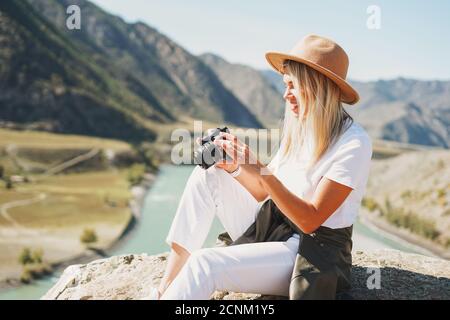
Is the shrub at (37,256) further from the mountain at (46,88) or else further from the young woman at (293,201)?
the mountain at (46,88)

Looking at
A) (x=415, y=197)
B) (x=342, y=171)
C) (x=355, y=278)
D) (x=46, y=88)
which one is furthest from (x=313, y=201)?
(x=46, y=88)

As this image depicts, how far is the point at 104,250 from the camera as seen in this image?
38031 mm

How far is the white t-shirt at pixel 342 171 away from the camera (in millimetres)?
2857

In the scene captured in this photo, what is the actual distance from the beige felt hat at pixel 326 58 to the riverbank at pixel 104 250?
3165cm

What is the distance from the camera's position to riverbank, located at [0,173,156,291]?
31644 mm

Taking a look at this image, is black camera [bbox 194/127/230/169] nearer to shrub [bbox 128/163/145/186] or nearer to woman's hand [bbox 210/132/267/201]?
woman's hand [bbox 210/132/267/201]

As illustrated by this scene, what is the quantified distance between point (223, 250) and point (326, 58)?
4.34 ft

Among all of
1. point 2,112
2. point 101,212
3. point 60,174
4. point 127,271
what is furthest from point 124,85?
point 127,271

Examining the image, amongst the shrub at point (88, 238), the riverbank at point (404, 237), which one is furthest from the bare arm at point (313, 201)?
the riverbank at point (404, 237)

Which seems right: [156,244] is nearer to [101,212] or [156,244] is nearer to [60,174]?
[101,212]

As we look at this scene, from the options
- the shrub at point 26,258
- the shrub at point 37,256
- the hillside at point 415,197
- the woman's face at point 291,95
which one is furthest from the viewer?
the hillside at point 415,197

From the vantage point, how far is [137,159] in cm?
8106

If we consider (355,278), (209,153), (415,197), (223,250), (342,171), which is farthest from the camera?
(415,197)
